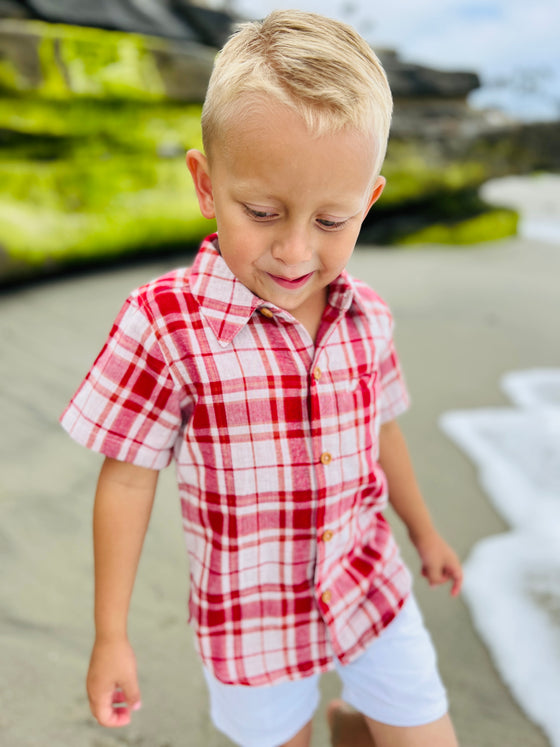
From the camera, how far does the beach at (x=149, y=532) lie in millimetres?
1454

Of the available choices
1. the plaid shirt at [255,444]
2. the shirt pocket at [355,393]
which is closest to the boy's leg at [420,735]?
the plaid shirt at [255,444]

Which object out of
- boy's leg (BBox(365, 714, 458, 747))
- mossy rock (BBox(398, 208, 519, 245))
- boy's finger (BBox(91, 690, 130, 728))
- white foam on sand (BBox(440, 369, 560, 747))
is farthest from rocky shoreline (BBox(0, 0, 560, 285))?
boy's leg (BBox(365, 714, 458, 747))

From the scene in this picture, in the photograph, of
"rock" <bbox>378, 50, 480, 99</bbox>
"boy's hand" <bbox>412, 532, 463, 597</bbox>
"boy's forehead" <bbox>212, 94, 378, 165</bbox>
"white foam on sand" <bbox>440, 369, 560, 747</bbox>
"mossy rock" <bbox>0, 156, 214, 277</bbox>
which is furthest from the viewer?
"rock" <bbox>378, 50, 480, 99</bbox>

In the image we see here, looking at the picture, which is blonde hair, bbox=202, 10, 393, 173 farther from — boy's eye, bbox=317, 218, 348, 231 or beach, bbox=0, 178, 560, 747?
beach, bbox=0, 178, 560, 747

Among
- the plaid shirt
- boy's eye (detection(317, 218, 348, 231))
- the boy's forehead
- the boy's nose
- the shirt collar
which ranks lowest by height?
the plaid shirt

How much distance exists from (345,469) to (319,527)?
0.35 ft

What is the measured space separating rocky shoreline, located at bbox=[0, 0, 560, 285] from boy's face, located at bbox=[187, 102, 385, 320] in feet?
11.1

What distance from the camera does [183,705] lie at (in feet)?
4.87

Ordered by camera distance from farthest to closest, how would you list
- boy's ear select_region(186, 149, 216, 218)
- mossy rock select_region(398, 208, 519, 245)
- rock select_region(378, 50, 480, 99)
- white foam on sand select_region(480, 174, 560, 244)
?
white foam on sand select_region(480, 174, 560, 244)
rock select_region(378, 50, 480, 99)
mossy rock select_region(398, 208, 519, 245)
boy's ear select_region(186, 149, 216, 218)

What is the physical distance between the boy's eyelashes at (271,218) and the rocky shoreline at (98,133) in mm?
3427

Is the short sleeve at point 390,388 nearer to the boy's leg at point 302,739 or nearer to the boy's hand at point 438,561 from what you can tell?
the boy's hand at point 438,561

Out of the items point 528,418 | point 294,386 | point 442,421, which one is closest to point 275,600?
point 294,386

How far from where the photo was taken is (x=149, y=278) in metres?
4.62

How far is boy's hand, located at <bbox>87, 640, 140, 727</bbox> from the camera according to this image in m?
1.04
